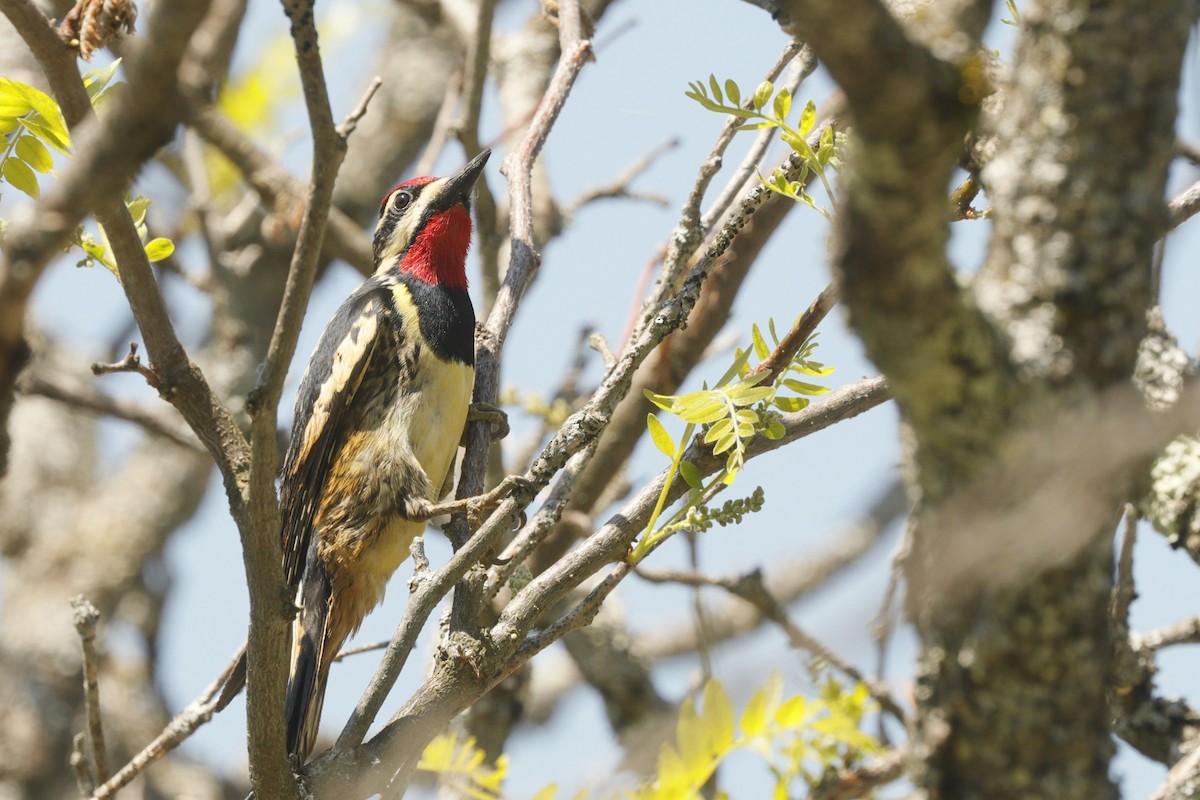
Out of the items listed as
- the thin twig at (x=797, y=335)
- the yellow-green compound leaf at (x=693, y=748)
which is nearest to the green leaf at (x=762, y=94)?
the thin twig at (x=797, y=335)

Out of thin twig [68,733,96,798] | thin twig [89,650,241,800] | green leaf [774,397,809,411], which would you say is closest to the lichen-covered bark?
green leaf [774,397,809,411]

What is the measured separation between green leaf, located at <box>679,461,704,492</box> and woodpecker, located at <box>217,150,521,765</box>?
1.30m

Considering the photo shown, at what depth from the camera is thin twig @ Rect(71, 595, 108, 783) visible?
9.20 feet

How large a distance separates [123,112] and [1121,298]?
105cm

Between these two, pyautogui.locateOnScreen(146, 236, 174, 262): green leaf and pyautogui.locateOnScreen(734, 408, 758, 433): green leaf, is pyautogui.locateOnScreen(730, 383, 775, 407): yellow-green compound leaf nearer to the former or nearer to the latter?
pyautogui.locateOnScreen(734, 408, 758, 433): green leaf

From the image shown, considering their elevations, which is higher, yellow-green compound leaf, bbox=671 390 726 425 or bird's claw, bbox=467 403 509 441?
bird's claw, bbox=467 403 509 441

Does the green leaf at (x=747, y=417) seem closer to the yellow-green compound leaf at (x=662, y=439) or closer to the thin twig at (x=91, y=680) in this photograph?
the yellow-green compound leaf at (x=662, y=439)

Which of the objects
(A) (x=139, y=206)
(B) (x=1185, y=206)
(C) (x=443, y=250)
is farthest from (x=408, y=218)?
(B) (x=1185, y=206)

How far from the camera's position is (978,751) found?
1416 millimetres

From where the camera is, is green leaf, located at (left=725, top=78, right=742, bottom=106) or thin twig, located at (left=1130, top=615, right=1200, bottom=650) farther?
thin twig, located at (left=1130, top=615, right=1200, bottom=650)

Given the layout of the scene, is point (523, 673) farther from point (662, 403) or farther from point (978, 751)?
point (978, 751)

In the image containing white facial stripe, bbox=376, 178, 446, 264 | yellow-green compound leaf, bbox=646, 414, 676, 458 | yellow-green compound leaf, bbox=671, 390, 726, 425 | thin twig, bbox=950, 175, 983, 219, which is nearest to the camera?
yellow-green compound leaf, bbox=671, 390, 726, 425

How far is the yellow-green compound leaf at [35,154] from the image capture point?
2.49 meters

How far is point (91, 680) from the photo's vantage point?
A: 9.42 feet
